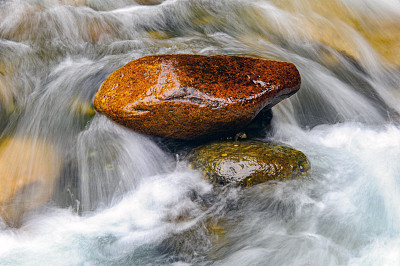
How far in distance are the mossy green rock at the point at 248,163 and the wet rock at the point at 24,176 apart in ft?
5.52

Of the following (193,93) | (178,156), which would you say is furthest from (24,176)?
(193,93)

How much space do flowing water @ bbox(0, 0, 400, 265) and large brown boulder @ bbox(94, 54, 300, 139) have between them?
1.27 ft

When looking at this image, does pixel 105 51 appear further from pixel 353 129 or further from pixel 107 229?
pixel 353 129

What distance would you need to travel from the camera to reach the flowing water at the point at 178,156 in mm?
3648

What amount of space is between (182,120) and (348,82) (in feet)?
12.3

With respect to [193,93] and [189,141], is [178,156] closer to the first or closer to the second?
[189,141]

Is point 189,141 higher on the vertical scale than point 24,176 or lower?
higher

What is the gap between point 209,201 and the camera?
12.5 ft

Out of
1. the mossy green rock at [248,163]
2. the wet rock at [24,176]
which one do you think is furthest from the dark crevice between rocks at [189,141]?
the wet rock at [24,176]

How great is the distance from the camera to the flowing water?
365 cm

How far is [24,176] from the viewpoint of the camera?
3.98 meters

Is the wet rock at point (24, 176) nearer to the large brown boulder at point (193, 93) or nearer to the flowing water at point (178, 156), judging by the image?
the flowing water at point (178, 156)

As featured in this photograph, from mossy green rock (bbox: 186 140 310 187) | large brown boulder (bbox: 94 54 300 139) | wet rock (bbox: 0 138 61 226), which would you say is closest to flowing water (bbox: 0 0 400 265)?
wet rock (bbox: 0 138 61 226)

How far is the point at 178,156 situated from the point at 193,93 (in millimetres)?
884
